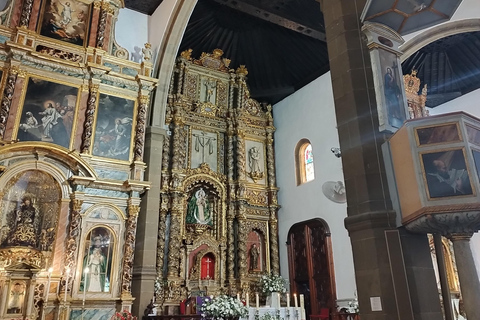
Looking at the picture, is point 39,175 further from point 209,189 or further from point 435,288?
point 435,288

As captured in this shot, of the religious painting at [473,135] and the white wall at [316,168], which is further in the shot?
the white wall at [316,168]

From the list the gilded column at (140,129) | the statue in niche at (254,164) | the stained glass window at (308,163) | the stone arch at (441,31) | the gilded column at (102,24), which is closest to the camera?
the stone arch at (441,31)

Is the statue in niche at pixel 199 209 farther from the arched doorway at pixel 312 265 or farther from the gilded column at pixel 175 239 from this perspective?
the arched doorway at pixel 312 265

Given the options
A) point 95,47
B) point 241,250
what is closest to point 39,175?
point 95,47

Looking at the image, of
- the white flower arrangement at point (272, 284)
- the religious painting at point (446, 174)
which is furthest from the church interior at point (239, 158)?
the white flower arrangement at point (272, 284)

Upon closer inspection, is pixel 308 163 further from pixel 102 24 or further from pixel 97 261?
pixel 102 24

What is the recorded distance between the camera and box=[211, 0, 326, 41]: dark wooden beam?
44.6ft

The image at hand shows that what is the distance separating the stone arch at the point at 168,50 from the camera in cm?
1272

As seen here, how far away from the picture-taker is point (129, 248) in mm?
10766

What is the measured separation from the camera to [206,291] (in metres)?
13.8

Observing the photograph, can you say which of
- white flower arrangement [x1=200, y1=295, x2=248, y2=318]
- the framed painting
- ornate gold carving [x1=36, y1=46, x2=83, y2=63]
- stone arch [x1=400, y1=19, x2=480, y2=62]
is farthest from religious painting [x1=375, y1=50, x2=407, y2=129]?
ornate gold carving [x1=36, y1=46, x2=83, y2=63]

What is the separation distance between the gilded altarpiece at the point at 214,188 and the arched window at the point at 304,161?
121 cm

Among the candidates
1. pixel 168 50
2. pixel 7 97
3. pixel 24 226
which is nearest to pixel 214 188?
pixel 168 50

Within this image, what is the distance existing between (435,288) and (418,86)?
11622mm
